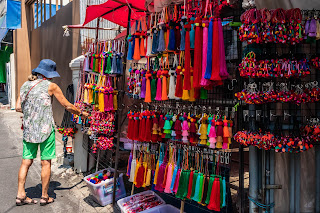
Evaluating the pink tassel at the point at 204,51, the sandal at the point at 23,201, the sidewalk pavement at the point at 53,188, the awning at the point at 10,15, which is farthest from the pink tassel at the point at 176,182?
the awning at the point at 10,15

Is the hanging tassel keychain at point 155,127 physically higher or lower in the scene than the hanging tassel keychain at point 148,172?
higher

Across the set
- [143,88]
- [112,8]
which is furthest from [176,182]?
[112,8]

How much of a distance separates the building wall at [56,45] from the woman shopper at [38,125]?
12.4 feet

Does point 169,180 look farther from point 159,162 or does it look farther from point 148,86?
point 148,86

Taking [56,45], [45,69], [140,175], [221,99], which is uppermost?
[56,45]

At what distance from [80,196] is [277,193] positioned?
3094 millimetres

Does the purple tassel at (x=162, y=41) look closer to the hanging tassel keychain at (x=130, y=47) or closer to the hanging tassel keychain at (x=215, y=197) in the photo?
the hanging tassel keychain at (x=130, y=47)

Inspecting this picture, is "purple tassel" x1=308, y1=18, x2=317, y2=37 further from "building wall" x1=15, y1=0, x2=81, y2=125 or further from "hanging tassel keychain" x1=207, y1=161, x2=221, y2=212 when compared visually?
"building wall" x1=15, y1=0, x2=81, y2=125

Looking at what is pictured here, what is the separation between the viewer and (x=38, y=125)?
380 centimetres

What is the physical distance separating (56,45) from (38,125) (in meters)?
6.69

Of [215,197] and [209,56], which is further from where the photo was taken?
[215,197]

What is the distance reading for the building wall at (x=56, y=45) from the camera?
309 inches

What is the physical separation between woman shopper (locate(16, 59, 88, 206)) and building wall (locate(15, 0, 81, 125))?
3.77 meters

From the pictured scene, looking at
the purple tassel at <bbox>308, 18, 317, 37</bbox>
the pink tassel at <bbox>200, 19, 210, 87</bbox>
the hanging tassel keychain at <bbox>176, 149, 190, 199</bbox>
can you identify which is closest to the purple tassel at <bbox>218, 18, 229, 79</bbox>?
the pink tassel at <bbox>200, 19, 210, 87</bbox>
